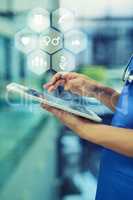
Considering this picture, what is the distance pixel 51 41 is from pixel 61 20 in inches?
2.9

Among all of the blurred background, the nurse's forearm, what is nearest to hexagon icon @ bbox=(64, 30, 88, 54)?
the blurred background

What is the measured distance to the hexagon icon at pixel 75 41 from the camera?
123 cm

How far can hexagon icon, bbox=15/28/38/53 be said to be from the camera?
1.24 metres

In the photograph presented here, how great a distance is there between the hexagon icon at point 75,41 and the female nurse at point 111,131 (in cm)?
25

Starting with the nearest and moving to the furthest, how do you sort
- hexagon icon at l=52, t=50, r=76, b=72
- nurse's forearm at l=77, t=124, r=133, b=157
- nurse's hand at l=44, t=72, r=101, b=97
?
nurse's forearm at l=77, t=124, r=133, b=157
nurse's hand at l=44, t=72, r=101, b=97
hexagon icon at l=52, t=50, r=76, b=72

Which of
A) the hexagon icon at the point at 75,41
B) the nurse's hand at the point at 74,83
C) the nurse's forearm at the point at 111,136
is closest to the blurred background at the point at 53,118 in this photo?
the hexagon icon at the point at 75,41

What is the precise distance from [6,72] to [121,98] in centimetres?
50

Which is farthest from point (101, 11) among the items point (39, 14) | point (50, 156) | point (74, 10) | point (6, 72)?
point (50, 156)

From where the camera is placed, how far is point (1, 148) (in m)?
1.40

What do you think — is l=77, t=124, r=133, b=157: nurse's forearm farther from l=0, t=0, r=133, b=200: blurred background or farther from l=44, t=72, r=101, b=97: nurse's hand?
l=0, t=0, r=133, b=200: blurred background

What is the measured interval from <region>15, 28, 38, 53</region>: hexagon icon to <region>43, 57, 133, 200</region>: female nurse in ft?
0.88

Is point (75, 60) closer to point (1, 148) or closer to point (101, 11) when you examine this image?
point (101, 11)

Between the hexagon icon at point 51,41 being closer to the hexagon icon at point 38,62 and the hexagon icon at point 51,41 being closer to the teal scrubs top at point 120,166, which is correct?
the hexagon icon at point 38,62

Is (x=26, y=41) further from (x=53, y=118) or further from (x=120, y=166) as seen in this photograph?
(x=120, y=166)
